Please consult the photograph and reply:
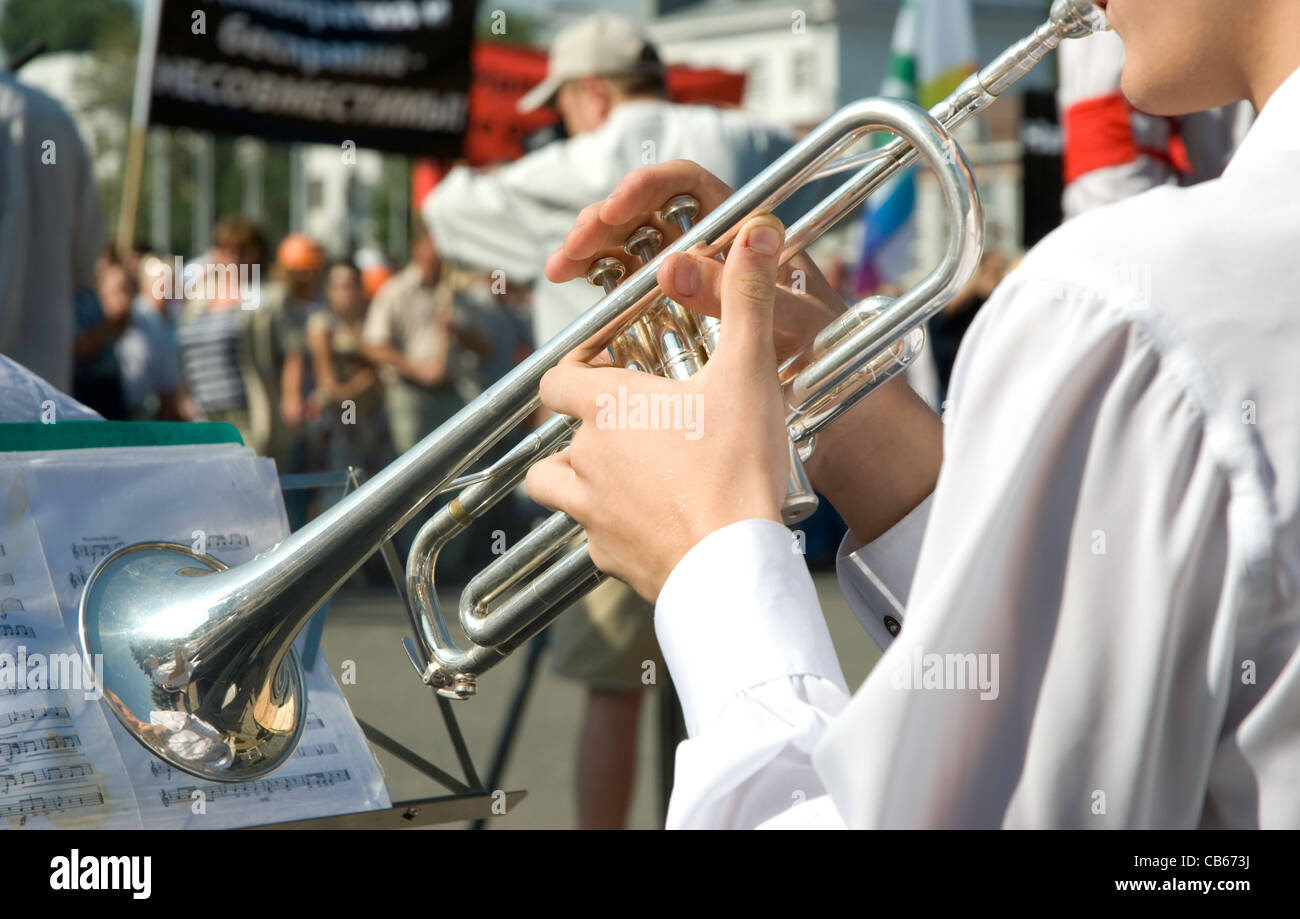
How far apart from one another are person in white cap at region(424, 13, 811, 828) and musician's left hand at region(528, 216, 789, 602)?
1768mm

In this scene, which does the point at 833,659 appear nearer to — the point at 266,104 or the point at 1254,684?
the point at 1254,684

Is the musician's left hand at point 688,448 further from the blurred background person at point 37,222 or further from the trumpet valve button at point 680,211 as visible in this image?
the blurred background person at point 37,222

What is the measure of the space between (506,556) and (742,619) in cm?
59

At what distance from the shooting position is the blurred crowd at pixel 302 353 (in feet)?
22.7

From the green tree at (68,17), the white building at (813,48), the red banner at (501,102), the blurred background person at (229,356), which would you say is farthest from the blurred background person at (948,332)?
the green tree at (68,17)

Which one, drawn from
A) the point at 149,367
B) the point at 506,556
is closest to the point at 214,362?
the point at 149,367

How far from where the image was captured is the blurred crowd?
22.7ft

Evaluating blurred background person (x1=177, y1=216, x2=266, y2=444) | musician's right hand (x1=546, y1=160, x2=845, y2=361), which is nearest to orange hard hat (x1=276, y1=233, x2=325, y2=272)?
blurred background person (x1=177, y1=216, x2=266, y2=444)

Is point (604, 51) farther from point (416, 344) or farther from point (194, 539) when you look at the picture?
point (416, 344)

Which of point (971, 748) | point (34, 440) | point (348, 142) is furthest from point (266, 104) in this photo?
point (971, 748)

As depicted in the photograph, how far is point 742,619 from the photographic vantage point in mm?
931

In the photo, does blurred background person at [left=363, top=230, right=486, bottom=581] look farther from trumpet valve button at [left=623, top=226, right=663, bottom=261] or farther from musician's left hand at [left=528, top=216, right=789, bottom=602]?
musician's left hand at [left=528, top=216, right=789, bottom=602]

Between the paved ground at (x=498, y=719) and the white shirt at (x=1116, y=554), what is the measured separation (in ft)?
7.98

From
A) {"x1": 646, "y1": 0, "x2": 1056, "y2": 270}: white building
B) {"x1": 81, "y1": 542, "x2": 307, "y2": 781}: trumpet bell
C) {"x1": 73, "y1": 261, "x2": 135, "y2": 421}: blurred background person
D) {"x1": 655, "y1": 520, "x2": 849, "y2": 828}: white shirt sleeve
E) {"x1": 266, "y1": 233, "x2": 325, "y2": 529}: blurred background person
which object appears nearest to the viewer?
{"x1": 655, "y1": 520, "x2": 849, "y2": 828}: white shirt sleeve
